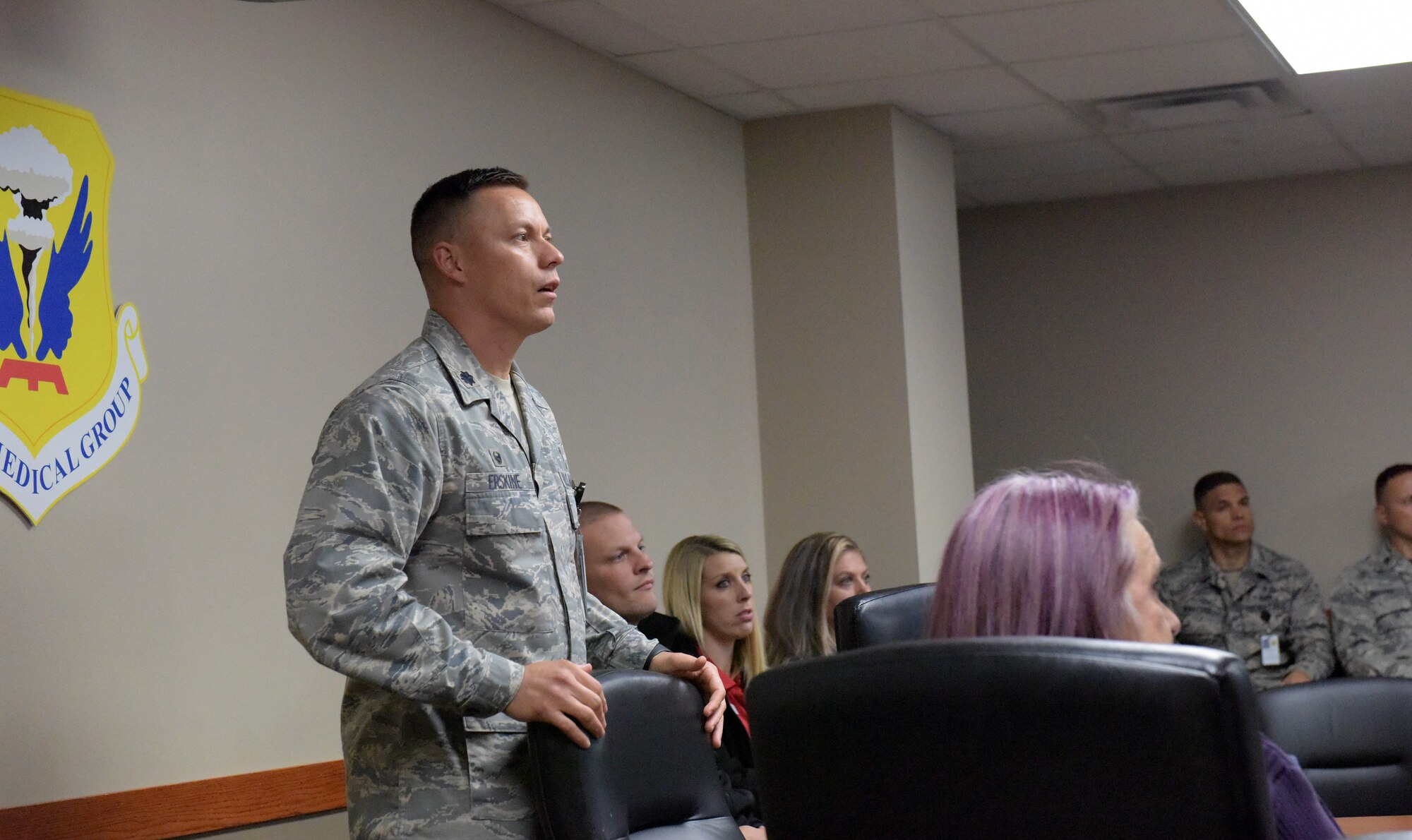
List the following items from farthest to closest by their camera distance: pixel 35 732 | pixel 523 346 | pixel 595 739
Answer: pixel 523 346, pixel 35 732, pixel 595 739

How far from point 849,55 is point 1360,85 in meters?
1.93

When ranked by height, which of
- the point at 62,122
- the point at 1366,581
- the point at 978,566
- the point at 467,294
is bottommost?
the point at 1366,581

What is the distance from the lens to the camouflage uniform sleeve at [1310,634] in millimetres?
5793

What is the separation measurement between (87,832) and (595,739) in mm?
1315

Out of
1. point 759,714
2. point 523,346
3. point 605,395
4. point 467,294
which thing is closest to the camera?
point 759,714

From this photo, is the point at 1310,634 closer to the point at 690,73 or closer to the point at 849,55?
the point at 849,55

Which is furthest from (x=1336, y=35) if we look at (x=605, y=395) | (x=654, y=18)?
(x=605, y=395)

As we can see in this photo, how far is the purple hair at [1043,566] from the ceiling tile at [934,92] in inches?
146

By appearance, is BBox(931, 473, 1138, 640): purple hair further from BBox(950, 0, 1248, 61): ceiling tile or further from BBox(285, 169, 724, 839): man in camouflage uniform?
BBox(950, 0, 1248, 61): ceiling tile

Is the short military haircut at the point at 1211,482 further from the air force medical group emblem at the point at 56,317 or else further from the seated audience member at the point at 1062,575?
the seated audience member at the point at 1062,575

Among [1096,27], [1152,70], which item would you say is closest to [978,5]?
[1096,27]

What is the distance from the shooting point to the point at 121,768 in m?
2.74

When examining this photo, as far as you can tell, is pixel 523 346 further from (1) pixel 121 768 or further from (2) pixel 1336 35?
(2) pixel 1336 35

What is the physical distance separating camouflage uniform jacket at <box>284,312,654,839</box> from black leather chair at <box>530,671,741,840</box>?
0.38 feet
